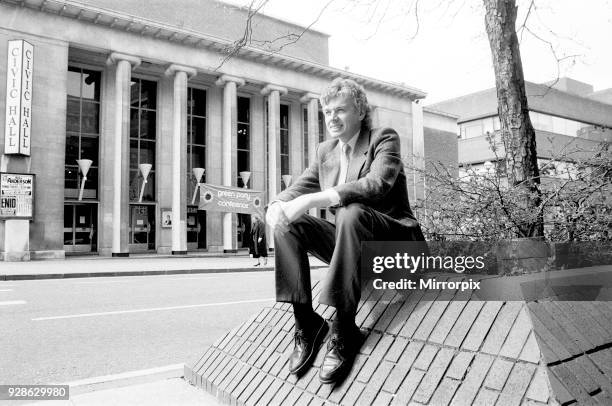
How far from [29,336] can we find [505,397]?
5.55 meters

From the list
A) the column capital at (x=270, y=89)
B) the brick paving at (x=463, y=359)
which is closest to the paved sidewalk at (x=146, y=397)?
the brick paving at (x=463, y=359)

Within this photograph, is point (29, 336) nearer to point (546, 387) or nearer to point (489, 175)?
point (489, 175)

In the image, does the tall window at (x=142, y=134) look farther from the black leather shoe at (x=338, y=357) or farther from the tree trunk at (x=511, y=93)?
the black leather shoe at (x=338, y=357)

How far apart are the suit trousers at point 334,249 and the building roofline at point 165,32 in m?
15.7

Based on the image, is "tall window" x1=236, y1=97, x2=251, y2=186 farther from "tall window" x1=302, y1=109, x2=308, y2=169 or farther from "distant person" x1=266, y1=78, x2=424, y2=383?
"distant person" x1=266, y1=78, x2=424, y2=383

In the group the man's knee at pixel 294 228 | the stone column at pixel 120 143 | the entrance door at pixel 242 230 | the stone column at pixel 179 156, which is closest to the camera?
the man's knee at pixel 294 228

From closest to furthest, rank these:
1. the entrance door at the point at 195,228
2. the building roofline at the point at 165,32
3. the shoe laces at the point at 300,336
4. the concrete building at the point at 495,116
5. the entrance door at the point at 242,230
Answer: the shoe laces at the point at 300,336 < the building roofline at the point at 165,32 < the entrance door at the point at 195,228 < the entrance door at the point at 242,230 < the concrete building at the point at 495,116

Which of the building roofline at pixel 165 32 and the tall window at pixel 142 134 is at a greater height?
the building roofline at pixel 165 32

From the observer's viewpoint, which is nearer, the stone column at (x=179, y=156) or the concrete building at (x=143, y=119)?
the concrete building at (x=143, y=119)

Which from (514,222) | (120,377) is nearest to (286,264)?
(514,222)

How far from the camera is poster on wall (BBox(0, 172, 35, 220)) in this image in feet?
66.5

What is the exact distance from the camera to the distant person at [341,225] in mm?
2197

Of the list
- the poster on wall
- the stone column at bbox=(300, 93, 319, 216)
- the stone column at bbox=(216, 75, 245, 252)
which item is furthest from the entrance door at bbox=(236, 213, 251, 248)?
the poster on wall

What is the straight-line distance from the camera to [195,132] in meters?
29.6
